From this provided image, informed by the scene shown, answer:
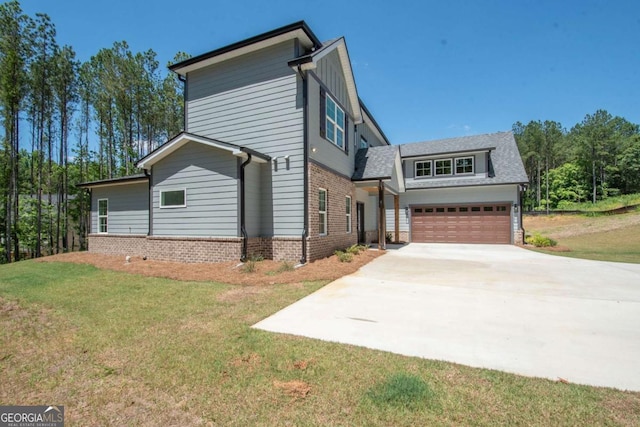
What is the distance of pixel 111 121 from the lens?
21625 millimetres

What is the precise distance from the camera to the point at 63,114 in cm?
1959

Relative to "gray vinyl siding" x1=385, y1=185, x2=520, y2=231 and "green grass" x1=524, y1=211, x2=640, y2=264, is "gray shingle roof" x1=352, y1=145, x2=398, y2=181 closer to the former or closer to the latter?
"gray vinyl siding" x1=385, y1=185, x2=520, y2=231

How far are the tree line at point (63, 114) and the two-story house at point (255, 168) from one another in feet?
28.8

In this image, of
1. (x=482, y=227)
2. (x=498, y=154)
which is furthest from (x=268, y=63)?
(x=498, y=154)

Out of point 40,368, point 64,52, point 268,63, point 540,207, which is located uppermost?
point 64,52

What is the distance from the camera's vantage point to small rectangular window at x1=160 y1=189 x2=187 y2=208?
1057 centimetres

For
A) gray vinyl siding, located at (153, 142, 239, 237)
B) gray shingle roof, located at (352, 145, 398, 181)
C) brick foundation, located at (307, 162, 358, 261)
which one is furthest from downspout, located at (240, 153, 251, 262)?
gray shingle roof, located at (352, 145, 398, 181)

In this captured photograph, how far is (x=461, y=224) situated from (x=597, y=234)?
11064 mm

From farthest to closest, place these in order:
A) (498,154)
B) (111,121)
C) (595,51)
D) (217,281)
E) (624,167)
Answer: (624,167) < (111,121) < (498,154) < (595,51) < (217,281)

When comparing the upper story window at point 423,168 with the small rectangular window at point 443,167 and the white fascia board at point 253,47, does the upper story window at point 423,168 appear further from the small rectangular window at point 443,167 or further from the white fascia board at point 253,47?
the white fascia board at point 253,47

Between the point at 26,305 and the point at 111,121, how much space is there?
20.8 meters

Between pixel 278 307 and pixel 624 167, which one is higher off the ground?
pixel 624 167

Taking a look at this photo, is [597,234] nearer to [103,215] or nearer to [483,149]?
[483,149]

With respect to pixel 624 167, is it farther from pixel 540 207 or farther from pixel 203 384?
pixel 203 384
